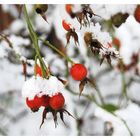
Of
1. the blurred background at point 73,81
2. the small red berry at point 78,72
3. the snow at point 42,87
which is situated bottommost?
the blurred background at point 73,81

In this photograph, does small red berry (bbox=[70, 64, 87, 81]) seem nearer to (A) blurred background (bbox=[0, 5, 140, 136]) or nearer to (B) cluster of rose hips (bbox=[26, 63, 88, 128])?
(B) cluster of rose hips (bbox=[26, 63, 88, 128])

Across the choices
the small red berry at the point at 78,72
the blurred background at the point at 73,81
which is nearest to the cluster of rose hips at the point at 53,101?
the small red berry at the point at 78,72

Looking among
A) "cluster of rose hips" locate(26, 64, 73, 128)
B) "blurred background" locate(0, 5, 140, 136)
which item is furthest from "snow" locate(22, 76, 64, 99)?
"blurred background" locate(0, 5, 140, 136)

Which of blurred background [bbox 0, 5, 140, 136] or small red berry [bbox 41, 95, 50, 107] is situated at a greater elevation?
small red berry [bbox 41, 95, 50, 107]

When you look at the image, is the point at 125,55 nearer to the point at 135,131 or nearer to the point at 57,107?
the point at 135,131

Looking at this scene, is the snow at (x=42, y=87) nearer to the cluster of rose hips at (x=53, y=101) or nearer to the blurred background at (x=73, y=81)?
the cluster of rose hips at (x=53, y=101)

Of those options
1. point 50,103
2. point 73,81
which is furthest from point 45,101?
point 73,81

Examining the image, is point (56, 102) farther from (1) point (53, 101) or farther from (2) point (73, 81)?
(2) point (73, 81)

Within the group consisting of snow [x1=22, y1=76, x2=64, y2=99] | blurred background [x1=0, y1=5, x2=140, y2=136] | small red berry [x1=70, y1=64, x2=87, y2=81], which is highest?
small red berry [x1=70, y1=64, x2=87, y2=81]
